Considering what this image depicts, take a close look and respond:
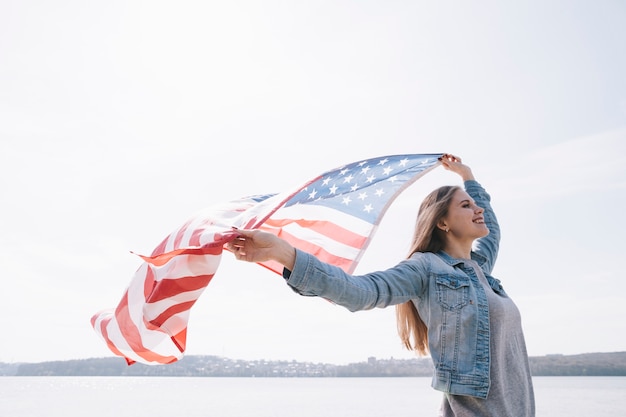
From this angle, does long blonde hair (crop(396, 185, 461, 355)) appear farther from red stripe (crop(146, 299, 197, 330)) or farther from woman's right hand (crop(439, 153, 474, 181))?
red stripe (crop(146, 299, 197, 330))

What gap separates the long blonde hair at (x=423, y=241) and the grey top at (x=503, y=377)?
0.39m

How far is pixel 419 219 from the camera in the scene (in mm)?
3545

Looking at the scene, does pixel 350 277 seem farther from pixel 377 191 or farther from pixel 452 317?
pixel 377 191

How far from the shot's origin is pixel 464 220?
3.37m

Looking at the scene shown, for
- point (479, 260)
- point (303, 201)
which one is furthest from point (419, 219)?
point (303, 201)

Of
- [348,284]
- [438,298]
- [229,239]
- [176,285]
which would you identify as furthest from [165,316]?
[438,298]

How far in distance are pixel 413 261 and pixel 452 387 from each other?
664 mm

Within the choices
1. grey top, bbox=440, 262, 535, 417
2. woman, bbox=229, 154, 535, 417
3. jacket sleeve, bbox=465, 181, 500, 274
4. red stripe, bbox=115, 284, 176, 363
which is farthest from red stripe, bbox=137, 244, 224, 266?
jacket sleeve, bbox=465, 181, 500, 274

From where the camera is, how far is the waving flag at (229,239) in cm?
299

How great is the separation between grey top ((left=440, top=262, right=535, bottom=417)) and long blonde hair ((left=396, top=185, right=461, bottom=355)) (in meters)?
0.39

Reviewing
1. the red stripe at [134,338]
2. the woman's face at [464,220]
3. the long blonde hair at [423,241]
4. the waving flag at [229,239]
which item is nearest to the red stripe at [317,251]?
the waving flag at [229,239]

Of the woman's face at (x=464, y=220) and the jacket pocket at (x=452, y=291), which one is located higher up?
the woman's face at (x=464, y=220)

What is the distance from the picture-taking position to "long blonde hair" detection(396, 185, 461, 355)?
3186 mm

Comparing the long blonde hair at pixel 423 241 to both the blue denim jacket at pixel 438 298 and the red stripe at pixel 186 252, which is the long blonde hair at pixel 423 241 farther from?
the red stripe at pixel 186 252
